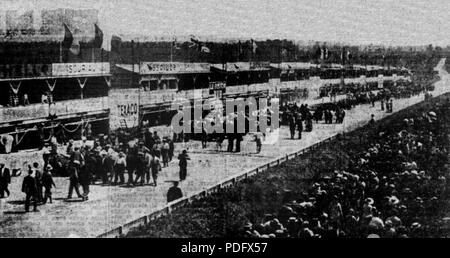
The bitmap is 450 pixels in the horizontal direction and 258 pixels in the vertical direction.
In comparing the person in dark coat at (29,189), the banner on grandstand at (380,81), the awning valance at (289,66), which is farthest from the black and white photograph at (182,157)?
the banner on grandstand at (380,81)

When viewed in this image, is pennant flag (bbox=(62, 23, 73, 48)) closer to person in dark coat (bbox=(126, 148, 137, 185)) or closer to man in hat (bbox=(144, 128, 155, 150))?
man in hat (bbox=(144, 128, 155, 150))

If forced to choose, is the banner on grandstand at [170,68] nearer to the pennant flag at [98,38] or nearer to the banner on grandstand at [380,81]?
the pennant flag at [98,38]

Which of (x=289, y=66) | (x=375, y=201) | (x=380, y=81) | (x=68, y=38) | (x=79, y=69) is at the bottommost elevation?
(x=375, y=201)

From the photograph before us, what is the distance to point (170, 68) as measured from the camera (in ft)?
91.4

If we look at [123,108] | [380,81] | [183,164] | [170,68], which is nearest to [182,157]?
[183,164]

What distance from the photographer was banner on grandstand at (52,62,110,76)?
20172 millimetres

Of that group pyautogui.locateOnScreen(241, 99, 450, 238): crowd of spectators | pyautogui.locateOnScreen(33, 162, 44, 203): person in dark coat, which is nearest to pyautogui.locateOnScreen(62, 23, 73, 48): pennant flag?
pyautogui.locateOnScreen(33, 162, 44, 203): person in dark coat

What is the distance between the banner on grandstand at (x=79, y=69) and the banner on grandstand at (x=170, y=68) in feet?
10.3

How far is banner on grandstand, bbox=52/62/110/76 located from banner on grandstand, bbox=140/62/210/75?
10.3 ft

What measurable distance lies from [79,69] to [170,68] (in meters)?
7.36

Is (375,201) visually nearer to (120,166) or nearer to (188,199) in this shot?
(188,199)

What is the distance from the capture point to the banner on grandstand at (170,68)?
84.9 feet
